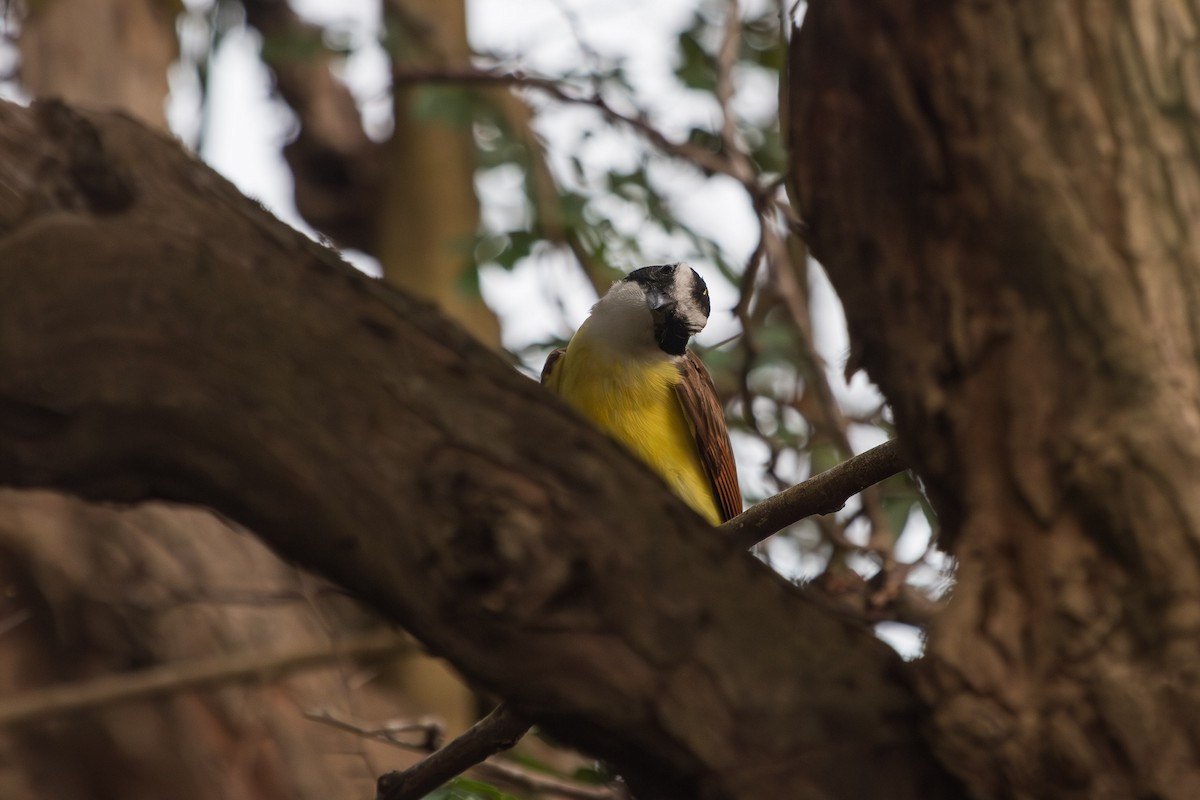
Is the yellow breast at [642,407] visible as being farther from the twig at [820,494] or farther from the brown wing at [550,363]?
the twig at [820,494]

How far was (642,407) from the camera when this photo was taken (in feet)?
15.0

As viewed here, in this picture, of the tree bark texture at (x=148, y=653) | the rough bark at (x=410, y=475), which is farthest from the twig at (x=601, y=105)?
the rough bark at (x=410, y=475)

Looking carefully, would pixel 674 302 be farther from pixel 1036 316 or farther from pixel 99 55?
pixel 99 55

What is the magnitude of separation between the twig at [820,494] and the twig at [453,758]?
0.58 meters

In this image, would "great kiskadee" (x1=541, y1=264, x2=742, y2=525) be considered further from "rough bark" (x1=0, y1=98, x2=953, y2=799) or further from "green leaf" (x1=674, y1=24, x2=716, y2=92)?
"rough bark" (x1=0, y1=98, x2=953, y2=799)

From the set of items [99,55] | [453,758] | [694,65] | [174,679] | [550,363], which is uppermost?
[99,55]

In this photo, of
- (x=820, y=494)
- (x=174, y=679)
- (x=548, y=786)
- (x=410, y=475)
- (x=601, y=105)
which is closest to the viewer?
(x=410, y=475)

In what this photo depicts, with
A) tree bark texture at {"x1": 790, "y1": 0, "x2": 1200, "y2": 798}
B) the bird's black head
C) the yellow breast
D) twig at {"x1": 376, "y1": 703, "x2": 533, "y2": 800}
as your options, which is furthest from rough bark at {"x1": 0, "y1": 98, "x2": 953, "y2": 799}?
the bird's black head

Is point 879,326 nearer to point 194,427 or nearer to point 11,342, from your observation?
point 194,427

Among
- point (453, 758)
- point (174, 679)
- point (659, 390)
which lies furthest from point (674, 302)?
point (174, 679)

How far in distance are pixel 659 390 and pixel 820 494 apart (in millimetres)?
1738

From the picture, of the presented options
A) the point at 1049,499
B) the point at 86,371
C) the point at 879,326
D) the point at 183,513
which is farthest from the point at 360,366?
the point at 183,513

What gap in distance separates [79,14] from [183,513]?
290 cm

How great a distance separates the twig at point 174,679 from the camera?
5.08 meters
